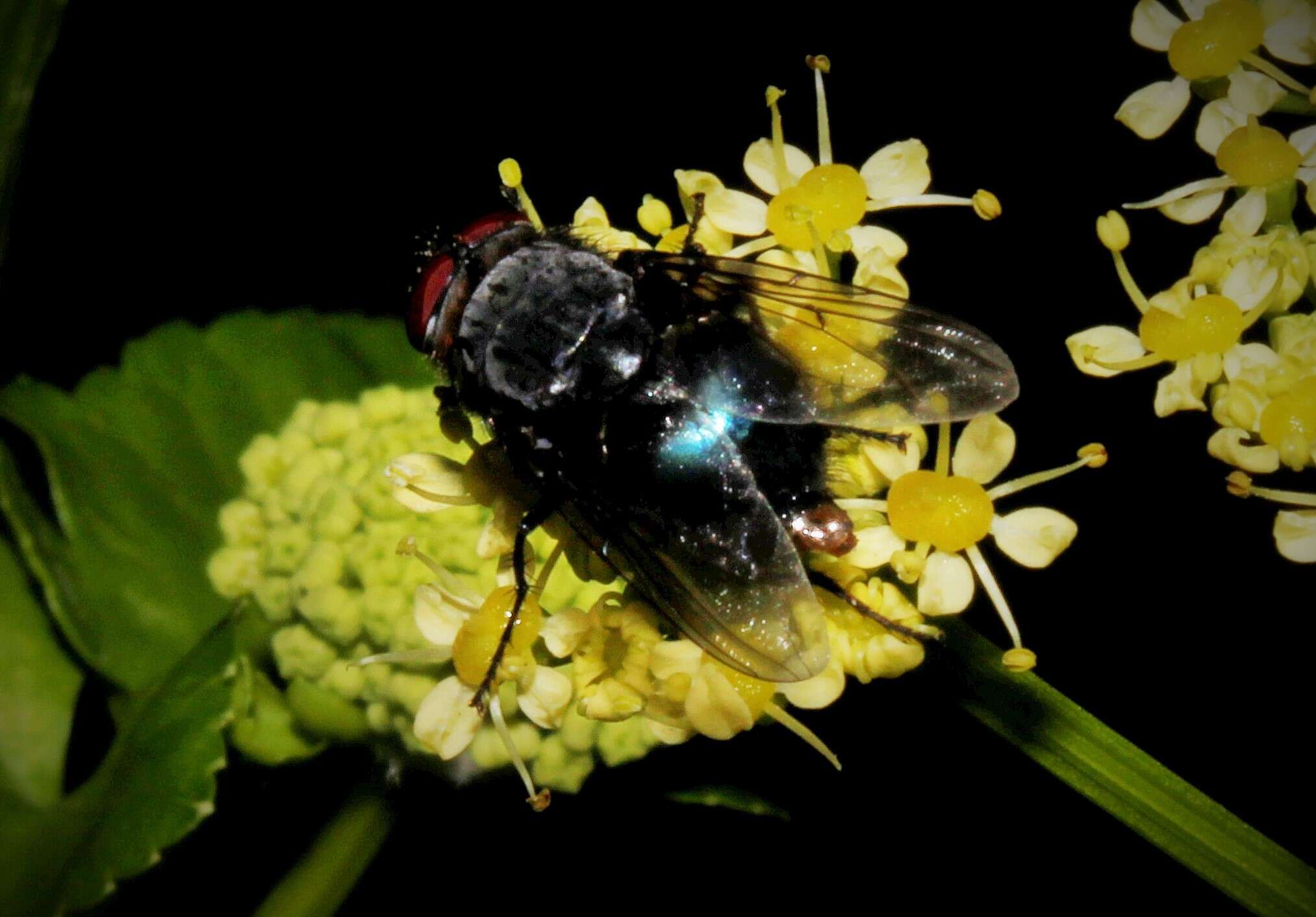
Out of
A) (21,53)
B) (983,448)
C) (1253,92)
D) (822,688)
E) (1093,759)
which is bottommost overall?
(1093,759)

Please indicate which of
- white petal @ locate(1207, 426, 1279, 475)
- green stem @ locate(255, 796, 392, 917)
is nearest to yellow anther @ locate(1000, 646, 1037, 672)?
white petal @ locate(1207, 426, 1279, 475)

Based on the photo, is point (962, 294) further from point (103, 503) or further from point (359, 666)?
point (103, 503)

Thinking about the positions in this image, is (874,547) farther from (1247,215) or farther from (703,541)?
(1247,215)

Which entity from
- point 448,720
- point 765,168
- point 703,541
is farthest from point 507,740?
point 765,168

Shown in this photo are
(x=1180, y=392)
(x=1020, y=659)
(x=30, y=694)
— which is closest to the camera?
(x=1020, y=659)

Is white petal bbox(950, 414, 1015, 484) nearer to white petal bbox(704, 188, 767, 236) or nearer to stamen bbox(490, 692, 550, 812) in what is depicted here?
white petal bbox(704, 188, 767, 236)

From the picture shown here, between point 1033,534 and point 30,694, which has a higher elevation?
point 1033,534
